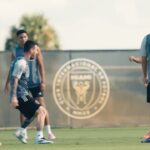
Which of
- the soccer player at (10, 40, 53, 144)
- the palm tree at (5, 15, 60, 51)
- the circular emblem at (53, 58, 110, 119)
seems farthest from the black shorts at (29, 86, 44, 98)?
the palm tree at (5, 15, 60, 51)

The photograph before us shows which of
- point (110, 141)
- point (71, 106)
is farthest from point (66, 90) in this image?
point (110, 141)

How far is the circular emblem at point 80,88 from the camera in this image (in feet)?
71.7

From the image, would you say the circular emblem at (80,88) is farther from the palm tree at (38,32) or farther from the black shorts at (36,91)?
the palm tree at (38,32)

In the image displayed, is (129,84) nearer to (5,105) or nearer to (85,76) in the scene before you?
(85,76)

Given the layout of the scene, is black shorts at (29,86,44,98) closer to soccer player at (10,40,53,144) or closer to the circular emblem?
soccer player at (10,40,53,144)

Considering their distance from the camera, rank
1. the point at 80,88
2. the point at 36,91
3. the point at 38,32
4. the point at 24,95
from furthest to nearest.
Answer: the point at 38,32
the point at 80,88
the point at 36,91
the point at 24,95

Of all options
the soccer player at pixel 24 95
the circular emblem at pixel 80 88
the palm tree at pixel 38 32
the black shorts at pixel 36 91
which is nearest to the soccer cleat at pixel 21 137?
the soccer player at pixel 24 95

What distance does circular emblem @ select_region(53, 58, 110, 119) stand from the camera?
21859 millimetres

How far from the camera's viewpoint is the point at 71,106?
71.7 ft

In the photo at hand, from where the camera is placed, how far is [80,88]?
22.0 m

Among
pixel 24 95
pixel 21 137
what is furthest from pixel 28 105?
pixel 21 137

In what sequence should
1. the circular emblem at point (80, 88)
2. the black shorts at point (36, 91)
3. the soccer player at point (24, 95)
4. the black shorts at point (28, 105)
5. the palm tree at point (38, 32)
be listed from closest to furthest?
the soccer player at point (24, 95) < the black shorts at point (28, 105) < the black shorts at point (36, 91) < the circular emblem at point (80, 88) < the palm tree at point (38, 32)

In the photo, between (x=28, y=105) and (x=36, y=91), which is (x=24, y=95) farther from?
(x=36, y=91)

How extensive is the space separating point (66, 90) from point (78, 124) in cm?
87
